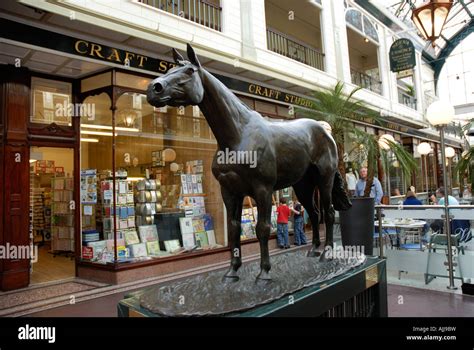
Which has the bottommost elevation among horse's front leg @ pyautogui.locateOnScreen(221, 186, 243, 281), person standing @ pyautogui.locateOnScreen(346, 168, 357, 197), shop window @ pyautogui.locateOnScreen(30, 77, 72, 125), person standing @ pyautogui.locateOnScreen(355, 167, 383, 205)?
horse's front leg @ pyautogui.locateOnScreen(221, 186, 243, 281)

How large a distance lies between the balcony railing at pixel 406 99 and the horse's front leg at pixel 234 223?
57.4ft

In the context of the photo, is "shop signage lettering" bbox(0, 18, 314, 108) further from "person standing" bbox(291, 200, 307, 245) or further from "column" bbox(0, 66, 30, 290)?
"person standing" bbox(291, 200, 307, 245)

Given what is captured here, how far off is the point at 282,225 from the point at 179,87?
7504 mm

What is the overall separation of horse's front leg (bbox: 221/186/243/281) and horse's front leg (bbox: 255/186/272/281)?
16 centimetres

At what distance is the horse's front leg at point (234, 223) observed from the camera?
8.07 ft

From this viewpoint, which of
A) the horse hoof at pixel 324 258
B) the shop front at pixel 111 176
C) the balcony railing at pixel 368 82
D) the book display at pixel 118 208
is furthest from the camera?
the balcony railing at pixel 368 82

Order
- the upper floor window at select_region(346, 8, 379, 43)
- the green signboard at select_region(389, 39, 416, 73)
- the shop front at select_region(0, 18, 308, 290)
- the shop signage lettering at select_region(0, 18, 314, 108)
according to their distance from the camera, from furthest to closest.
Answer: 1. the green signboard at select_region(389, 39, 416, 73)
2. the upper floor window at select_region(346, 8, 379, 43)
3. the shop front at select_region(0, 18, 308, 290)
4. the shop signage lettering at select_region(0, 18, 314, 108)

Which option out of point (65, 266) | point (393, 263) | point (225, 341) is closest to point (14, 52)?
point (65, 266)

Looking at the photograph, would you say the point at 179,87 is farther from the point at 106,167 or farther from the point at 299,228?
the point at 299,228

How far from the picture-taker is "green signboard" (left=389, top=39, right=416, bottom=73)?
13.4 m

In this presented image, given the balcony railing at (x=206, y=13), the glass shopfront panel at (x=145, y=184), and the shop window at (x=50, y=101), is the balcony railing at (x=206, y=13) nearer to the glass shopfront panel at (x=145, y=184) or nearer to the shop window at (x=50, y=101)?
the glass shopfront panel at (x=145, y=184)

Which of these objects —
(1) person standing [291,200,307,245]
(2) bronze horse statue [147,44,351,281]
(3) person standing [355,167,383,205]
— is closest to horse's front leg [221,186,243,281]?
(2) bronze horse statue [147,44,351,281]

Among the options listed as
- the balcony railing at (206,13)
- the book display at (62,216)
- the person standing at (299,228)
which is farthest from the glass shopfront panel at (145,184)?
the person standing at (299,228)

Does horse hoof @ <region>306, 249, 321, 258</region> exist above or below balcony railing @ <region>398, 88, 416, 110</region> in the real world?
below
